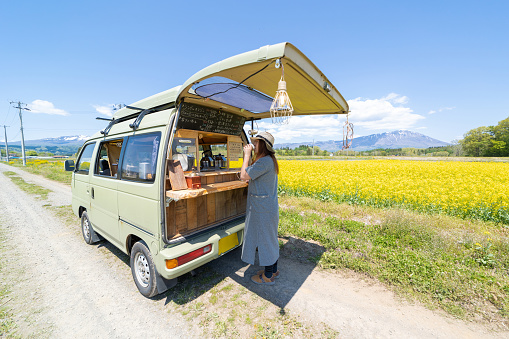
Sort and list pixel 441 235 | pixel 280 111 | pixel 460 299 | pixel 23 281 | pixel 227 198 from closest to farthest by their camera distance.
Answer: pixel 280 111 < pixel 460 299 < pixel 23 281 < pixel 227 198 < pixel 441 235

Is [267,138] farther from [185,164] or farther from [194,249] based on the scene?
[194,249]

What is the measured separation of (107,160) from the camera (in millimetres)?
3979

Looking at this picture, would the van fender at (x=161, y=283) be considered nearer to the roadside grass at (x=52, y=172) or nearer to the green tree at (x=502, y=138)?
the roadside grass at (x=52, y=172)

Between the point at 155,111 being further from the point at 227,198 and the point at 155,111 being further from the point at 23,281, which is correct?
the point at 23,281

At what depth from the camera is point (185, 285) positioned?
10.0 feet

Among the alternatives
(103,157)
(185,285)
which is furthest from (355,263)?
(103,157)

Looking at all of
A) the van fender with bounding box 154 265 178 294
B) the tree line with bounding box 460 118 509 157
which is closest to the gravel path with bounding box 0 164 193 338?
the van fender with bounding box 154 265 178 294

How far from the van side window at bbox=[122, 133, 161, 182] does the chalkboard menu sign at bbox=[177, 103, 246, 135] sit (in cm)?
48

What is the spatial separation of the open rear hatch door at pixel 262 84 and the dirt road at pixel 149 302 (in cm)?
265

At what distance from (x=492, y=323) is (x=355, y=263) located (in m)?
1.47

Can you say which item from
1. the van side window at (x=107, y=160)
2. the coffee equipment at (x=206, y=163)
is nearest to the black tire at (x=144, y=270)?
the coffee equipment at (x=206, y=163)

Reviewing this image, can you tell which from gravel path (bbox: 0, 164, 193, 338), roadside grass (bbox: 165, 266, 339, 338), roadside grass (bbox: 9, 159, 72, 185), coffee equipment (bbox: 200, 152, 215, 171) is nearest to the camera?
roadside grass (bbox: 165, 266, 339, 338)

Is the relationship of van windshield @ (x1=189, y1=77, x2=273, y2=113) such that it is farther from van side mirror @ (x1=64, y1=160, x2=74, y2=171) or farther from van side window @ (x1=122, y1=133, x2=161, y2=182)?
van side mirror @ (x1=64, y1=160, x2=74, y2=171)

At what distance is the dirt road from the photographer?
2.26 meters
